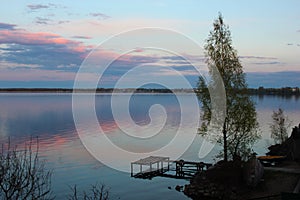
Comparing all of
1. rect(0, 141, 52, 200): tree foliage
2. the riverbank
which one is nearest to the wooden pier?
the riverbank

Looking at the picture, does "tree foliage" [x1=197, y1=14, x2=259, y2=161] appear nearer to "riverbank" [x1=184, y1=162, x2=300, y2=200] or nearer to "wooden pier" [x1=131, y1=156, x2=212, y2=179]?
"riverbank" [x1=184, y1=162, x2=300, y2=200]

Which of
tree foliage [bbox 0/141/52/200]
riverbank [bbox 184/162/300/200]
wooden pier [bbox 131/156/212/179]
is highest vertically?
tree foliage [bbox 0/141/52/200]

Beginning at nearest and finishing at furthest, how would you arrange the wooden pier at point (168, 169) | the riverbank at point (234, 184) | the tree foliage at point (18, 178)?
1. the tree foliage at point (18, 178)
2. the riverbank at point (234, 184)
3. the wooden pier at point (168, 169)

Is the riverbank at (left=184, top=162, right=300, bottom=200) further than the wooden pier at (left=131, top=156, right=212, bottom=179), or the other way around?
the wooden pier at (left=131, top=156, right=212, bottom=179)

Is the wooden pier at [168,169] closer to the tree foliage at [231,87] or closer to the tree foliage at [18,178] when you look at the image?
the tree foliage at [231,87]

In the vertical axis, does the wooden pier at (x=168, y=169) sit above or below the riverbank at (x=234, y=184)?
below

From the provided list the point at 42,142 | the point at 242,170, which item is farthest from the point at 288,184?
the point at 42,142

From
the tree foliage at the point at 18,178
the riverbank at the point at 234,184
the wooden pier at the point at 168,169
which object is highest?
the tree foliage at the point at 18,178

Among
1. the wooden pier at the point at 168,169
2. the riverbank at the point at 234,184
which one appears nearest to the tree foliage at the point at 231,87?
the riverbank at the point at 234,184

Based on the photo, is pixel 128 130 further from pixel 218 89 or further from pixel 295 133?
pixel 218 89

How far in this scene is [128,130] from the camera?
247 feet

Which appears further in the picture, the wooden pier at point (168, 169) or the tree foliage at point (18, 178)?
the wooden pier at point (168, 169)

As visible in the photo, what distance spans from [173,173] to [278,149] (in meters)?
17.5

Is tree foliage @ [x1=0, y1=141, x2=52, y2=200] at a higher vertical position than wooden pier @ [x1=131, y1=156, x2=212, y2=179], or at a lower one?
higher
